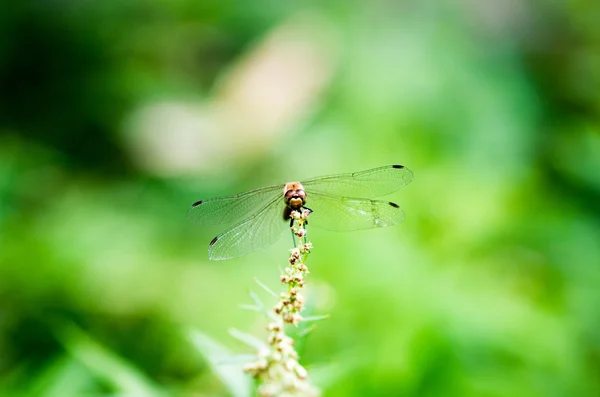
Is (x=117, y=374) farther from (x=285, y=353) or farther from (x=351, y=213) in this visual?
(x=285, y=353)

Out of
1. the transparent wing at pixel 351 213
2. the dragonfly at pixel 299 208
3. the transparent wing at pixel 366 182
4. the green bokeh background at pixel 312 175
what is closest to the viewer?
the dragonfly at pixel 299 208

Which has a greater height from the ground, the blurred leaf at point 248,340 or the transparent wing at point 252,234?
the transparent wing at point 252,234

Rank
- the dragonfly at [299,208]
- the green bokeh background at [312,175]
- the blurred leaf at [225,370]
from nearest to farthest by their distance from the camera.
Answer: the blurred leaf at [225,370] → the dragonfly at [299,208] → the green bokeh background at [312,175]

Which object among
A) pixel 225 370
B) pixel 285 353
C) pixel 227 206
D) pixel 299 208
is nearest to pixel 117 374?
pixel 225 370

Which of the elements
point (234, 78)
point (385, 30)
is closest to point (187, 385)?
point (234, 78)

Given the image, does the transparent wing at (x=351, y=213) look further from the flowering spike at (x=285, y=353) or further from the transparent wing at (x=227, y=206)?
the flowering spike at (x=285, y=353)

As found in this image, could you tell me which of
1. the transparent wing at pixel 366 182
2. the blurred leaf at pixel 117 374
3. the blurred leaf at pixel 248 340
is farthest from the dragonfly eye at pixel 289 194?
the blurred leaf at pixel 117 374
